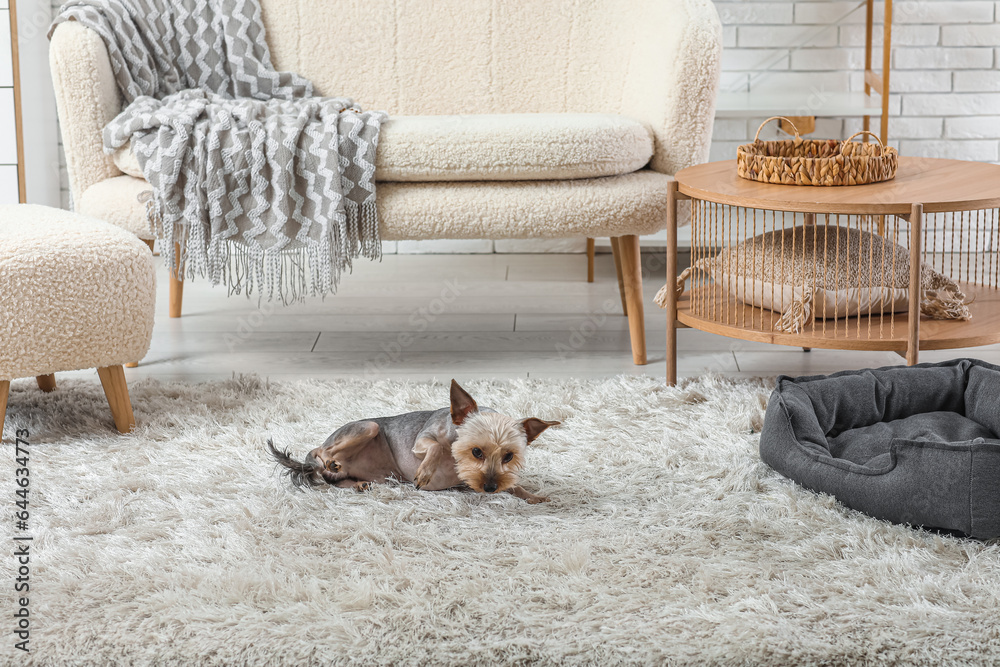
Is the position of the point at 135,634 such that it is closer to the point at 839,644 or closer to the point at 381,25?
the point at 839,644

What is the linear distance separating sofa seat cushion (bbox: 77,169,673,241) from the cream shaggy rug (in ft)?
1.65

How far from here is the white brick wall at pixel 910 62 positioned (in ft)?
9.64

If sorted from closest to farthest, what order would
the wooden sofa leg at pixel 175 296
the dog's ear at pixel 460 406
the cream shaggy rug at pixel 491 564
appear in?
the cream shaggy rug at pixel 491 564
the dog's ear at pixel 460 406
the wooden sofa leg at pixel 175 296

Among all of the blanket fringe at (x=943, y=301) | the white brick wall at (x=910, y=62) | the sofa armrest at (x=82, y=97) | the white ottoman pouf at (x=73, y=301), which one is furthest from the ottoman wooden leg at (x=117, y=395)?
the white brick wall at (x=910, y=62)

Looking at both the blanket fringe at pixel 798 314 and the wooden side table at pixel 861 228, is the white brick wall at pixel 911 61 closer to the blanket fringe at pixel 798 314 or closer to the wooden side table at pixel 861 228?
the wooden side table at pixel 861 228

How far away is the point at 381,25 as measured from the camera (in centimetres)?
245

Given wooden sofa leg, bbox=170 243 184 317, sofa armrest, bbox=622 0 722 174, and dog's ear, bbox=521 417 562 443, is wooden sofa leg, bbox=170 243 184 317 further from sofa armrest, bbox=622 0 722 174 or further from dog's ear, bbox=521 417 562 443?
dog's ear, bbox=521 417 562 443

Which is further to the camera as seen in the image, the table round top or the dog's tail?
the table round top

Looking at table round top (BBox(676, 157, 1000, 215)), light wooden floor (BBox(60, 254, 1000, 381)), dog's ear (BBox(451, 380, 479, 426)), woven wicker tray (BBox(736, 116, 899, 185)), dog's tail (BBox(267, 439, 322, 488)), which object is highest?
woven wicker tray (BBox(736, 116, 899, 185))

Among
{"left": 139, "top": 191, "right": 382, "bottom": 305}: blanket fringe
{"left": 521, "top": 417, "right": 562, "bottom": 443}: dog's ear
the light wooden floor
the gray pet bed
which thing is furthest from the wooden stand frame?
{"left": 521, "top": 417, "right": 562, "bottom": 443}: dog's ear

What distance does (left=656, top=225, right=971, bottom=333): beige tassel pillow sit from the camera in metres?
1.69

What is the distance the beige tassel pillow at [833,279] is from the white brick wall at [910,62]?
1.35 metres

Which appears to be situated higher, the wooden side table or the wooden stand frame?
the wooden stand frame

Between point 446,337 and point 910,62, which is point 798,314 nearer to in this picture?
point 446,337
